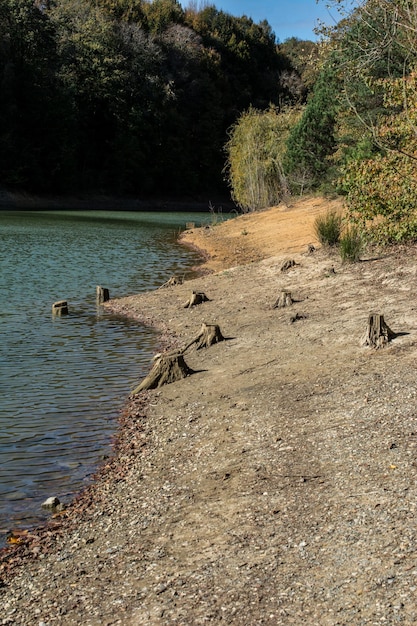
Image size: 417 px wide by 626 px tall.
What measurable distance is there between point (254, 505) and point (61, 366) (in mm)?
6609

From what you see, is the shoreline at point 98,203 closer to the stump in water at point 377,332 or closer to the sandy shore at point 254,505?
the stump in water at point 377,332

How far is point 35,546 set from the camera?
5871mm

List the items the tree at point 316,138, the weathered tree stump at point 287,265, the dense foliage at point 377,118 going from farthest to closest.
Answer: the tree at point 316,138 < the weathered tree stump at point 287,265 < the dense foliage at point 377,118

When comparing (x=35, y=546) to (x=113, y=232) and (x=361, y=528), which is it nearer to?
(x=361, y=528)

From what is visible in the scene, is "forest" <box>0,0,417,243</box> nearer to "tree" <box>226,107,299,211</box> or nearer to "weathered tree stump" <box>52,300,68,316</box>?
"tree" <box>226,107,299,211</box>

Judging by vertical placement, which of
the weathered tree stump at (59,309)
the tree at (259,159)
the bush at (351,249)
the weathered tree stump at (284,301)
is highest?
the tree at (259,159)

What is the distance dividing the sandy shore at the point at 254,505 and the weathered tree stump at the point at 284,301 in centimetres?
286

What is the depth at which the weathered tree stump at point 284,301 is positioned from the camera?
14.6 meters

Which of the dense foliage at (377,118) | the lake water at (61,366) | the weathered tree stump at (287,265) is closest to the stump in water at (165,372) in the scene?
the lake water at (61,366)

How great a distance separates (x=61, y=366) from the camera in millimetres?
11836

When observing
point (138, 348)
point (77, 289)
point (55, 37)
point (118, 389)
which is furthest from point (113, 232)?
point (55, 37)

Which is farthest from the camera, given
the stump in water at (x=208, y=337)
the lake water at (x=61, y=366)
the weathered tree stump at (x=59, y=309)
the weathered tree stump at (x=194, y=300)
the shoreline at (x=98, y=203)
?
the shoreline at (x=98, y=203)

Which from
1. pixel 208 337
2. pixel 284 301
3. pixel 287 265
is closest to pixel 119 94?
pixel 287 265

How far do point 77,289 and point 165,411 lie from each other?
38.1ft
